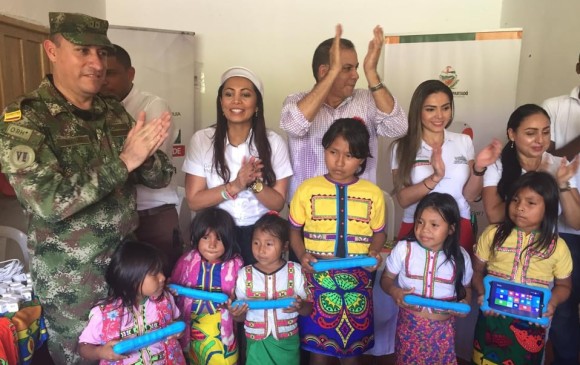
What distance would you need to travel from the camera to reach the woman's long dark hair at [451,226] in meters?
2.31

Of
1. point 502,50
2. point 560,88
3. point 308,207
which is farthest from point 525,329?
point 502,50

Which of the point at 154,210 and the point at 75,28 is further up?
the point at 75,28

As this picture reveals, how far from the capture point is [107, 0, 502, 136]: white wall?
5055 millimetres

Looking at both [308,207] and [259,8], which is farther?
[259,8]

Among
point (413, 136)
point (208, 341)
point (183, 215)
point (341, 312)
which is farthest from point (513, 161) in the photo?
point (183, 215)

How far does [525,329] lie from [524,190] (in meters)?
0.72

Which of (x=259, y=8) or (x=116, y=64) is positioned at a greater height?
(x=259, y=8)

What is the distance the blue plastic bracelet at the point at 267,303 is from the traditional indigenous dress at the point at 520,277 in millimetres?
1093

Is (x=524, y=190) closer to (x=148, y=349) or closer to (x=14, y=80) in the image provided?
(x=148, y=349)

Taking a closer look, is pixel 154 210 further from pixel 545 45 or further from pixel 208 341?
pixel 545 45

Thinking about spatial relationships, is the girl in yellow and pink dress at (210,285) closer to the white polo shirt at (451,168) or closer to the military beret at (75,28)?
the military beret at (75,28)

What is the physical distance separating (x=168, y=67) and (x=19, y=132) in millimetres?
3487

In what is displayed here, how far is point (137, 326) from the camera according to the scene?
2051 millimetres

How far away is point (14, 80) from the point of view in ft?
11.0
